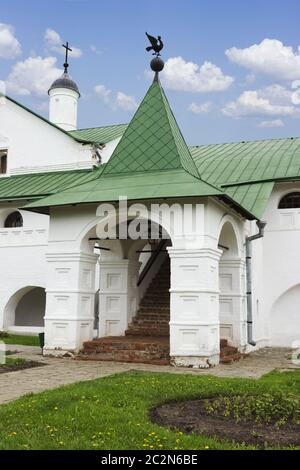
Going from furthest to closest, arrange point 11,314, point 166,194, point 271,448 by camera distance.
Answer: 1. point 11,314
2. point 166,194
3. point 271,448

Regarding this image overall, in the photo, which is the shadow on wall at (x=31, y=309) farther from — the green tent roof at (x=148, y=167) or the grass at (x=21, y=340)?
the green tent roof at (x=148, y=167)

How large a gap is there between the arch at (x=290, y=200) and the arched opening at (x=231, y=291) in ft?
11.6

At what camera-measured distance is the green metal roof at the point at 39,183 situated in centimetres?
1634

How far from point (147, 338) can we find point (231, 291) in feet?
7.37

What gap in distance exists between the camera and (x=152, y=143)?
1190 cm

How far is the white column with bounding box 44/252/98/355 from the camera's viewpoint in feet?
35.8

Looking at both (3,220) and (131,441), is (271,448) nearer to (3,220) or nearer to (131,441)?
(131,441)

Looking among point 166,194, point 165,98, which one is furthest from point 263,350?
point 165,98

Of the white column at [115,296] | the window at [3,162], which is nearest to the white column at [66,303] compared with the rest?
the white column at [115,296]

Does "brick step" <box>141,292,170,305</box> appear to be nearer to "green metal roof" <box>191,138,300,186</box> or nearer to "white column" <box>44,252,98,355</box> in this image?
"white column" <box>44,252,98,355</box>

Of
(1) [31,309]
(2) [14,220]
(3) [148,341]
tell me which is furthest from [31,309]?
(3) [148,341]

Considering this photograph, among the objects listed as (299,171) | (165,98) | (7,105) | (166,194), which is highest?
(7,105)

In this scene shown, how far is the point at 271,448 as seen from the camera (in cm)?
422
